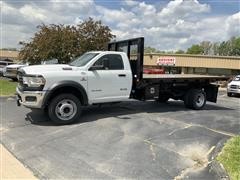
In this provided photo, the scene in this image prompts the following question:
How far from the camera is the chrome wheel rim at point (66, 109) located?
10195 mm

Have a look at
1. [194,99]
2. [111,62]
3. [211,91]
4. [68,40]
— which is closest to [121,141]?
[111,62]

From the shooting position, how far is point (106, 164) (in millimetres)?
6984

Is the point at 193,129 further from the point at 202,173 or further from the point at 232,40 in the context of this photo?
the point at 232,40

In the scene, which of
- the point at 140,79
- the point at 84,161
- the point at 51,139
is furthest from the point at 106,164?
the point at 140,79

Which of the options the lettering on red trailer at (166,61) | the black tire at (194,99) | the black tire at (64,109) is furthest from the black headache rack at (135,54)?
the lettering on red trailer at (166,61)

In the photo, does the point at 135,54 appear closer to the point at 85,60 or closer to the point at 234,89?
the point at 85,60

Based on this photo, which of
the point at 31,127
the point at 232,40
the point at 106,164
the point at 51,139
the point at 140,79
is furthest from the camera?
the point at 232,40

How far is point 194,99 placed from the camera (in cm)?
1309

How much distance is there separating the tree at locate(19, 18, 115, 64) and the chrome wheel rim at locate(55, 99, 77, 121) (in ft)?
42.2

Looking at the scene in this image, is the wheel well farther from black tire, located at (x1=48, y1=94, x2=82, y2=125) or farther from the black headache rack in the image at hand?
the black headache rack

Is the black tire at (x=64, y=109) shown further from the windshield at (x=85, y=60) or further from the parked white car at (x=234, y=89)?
the parked white car at (x=234, y=89)

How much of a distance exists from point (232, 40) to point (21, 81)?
334 ft

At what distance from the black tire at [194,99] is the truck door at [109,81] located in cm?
263

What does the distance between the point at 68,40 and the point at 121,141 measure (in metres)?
15.4
